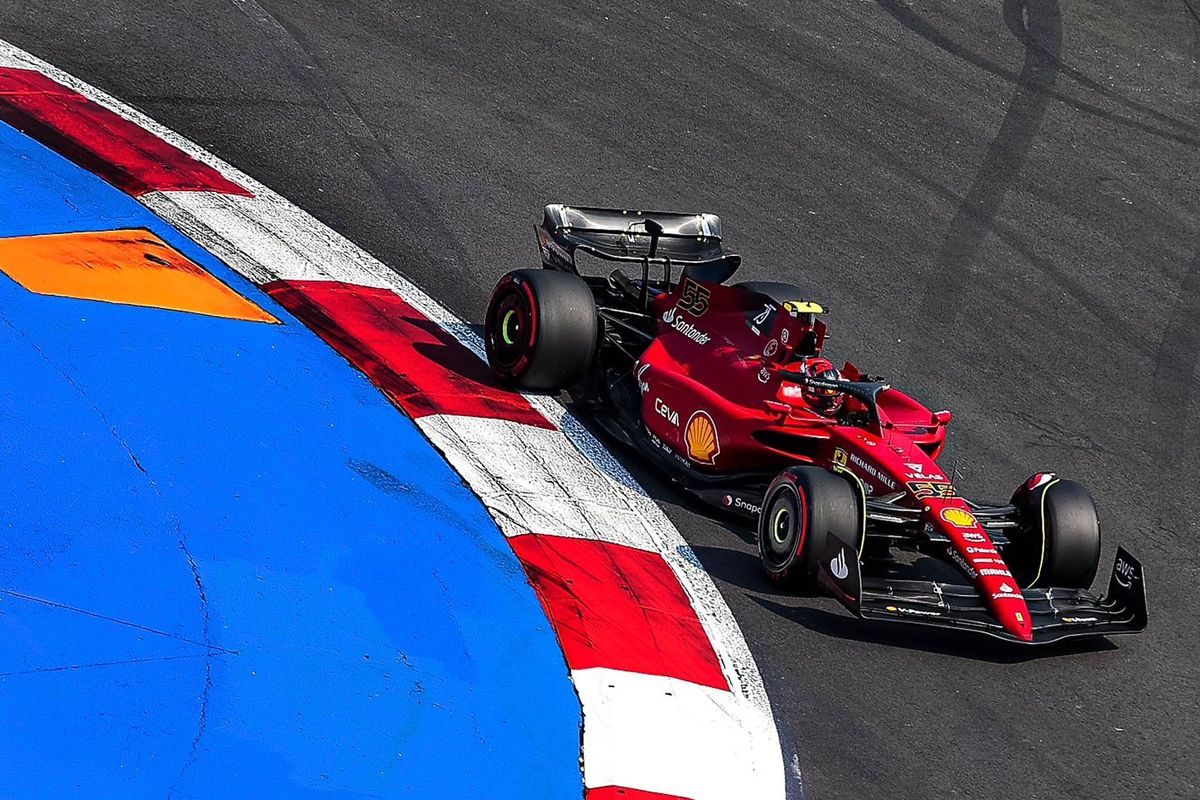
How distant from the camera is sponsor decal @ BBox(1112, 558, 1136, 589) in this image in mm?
6180

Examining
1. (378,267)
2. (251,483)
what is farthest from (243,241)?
(251,483)

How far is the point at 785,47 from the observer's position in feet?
40.8

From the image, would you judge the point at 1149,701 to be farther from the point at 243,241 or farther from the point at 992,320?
the point at 243,241

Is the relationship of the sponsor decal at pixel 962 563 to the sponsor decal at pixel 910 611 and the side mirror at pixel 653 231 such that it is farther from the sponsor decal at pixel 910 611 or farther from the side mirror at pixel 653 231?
the side mirror at pixel 653 231

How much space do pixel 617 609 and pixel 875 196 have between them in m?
5.67

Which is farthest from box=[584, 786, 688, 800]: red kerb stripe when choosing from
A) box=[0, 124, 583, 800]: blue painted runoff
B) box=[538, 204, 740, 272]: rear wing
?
box=[538, 204, 740, 272]: rear wing

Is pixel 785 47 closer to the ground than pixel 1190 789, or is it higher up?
higher up

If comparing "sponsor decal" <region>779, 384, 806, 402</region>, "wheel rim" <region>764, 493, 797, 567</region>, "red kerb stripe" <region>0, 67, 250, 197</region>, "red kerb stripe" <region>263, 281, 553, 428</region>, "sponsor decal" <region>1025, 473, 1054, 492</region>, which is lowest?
"red kerb stripe" <region>263, 281, 553, 428</region>

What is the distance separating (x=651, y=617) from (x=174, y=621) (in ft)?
6.09

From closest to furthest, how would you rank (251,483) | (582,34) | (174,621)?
(174,621)
(251,483)
(582,34)

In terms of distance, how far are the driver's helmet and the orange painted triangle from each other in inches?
107

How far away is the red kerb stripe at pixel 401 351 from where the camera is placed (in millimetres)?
7074

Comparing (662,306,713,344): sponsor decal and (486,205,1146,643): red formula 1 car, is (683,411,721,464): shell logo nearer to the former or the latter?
(486,205,1146,643): red formula 1 car

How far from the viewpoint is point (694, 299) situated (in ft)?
24.3
